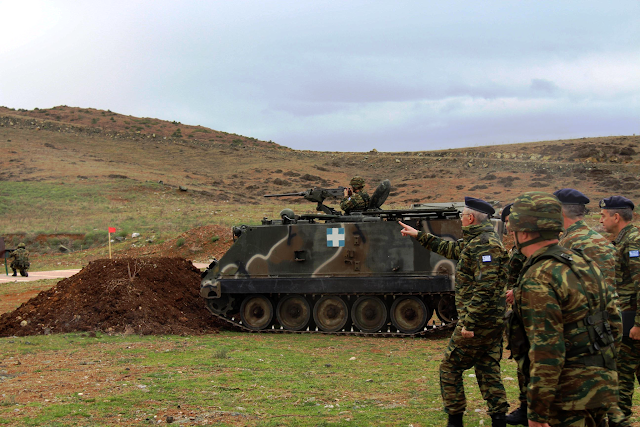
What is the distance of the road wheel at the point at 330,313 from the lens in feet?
38.3

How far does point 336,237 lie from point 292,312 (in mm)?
1755

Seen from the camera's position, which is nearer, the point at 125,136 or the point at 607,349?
the point at 607,349

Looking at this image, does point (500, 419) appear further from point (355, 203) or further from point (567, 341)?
point (355, 203)

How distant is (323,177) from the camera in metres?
52.6

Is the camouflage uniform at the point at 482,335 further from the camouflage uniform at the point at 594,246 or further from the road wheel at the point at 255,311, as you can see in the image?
the road wheel at the point at 255,311

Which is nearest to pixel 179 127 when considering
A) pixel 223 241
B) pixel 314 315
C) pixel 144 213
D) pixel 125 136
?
pixel 125 136

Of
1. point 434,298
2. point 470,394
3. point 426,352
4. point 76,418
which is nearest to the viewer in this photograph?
point 76,418

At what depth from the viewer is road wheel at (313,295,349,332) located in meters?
11.7

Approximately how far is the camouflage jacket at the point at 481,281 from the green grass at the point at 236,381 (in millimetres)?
1167

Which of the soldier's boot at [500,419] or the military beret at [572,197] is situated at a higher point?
the military beret at [572,197]

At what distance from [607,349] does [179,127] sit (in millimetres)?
73620

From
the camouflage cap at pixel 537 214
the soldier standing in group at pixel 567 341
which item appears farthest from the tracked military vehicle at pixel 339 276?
the soldier standing in group at pixel 567 341

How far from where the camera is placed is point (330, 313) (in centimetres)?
1181

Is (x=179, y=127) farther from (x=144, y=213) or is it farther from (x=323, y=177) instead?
(x=144, y=213)
